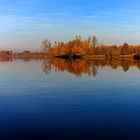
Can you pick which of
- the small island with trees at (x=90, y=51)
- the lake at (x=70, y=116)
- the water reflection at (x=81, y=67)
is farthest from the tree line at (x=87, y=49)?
the lake at (x=70, y=116)

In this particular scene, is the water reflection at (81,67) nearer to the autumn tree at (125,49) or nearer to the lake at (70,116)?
the lake at (70,116)

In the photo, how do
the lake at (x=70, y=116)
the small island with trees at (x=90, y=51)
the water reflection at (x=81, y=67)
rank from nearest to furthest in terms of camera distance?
the lake at (x=70, y=116), the water reflection at (x=81, y=67), the small island with trees at (x=90, y=51)

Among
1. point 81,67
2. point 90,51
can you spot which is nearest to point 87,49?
point 90,51

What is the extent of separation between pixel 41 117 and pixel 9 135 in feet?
6.28

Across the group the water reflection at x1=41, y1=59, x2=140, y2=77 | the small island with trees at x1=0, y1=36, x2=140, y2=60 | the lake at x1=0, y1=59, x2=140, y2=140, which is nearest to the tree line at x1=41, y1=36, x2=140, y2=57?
the small island with trees at x1=0, y1=36, x2=140, y2=60

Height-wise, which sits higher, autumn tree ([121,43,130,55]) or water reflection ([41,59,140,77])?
autumn tree ([121,43,130,55])

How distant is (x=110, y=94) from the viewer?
44.7 ft

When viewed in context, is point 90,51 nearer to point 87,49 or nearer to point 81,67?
point 87,49

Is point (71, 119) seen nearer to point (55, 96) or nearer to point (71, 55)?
point (55, 96)

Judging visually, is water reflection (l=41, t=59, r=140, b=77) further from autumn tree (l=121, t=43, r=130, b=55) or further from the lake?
autumn tree (l=121, t=43, r=130, b=55)

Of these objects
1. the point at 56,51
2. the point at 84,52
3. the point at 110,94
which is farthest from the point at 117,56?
Result: the point at 110,94

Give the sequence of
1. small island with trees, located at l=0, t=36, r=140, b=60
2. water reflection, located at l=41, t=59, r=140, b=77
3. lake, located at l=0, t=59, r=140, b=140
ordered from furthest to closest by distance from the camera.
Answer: small island with trees, located at l=0, t=36, r=140, b=60 → water reflection, located at l=41, t=59, r=140, b=77 → lake, located at l=0, t=59, r=140, b=140

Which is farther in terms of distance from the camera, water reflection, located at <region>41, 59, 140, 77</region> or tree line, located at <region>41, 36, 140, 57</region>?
tree line, located at <region>41, 36, 140, 57</region>

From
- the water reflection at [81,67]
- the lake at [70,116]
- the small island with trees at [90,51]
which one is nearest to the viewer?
the lake at [70,116]
